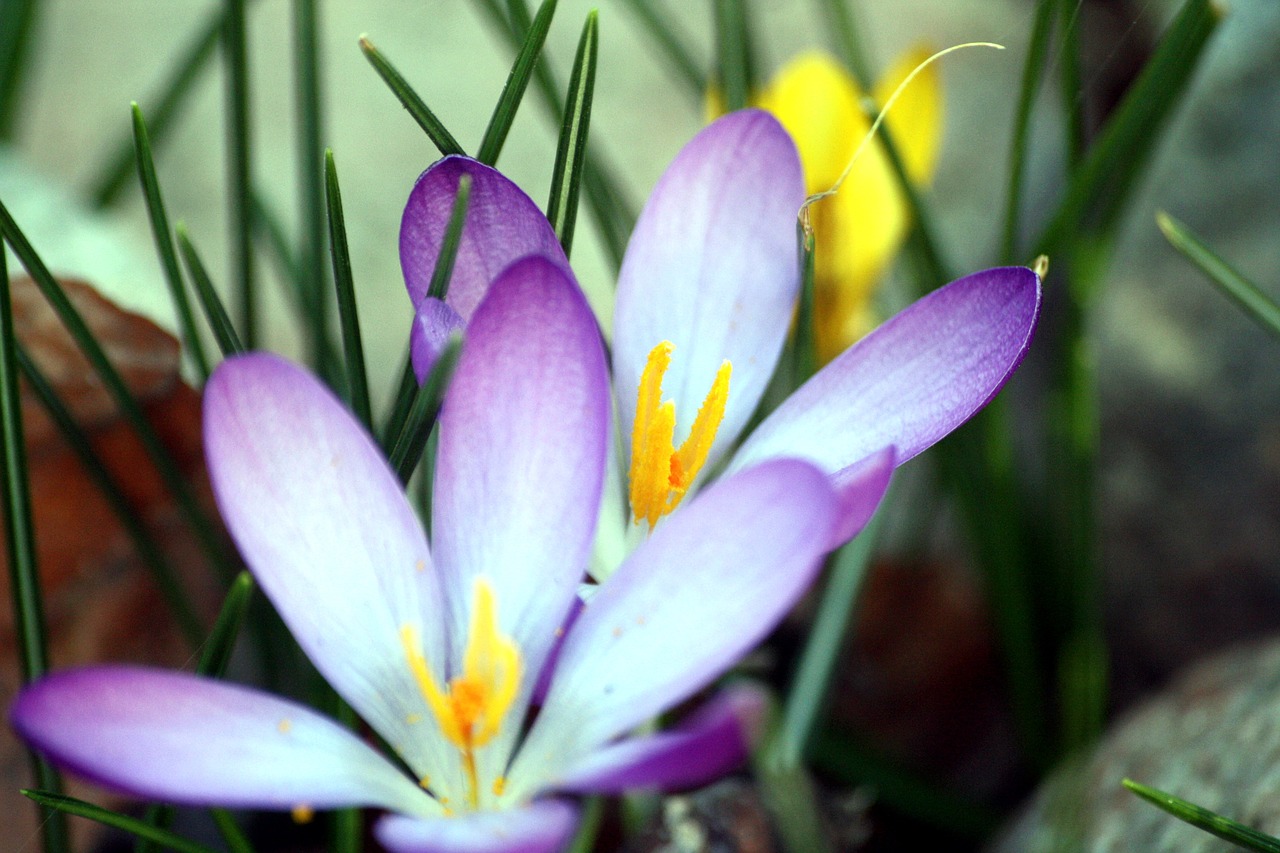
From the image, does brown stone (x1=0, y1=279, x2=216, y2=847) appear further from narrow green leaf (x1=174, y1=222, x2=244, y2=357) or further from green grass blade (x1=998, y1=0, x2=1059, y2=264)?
green grass blade (x1=998, y1=0, x2=1059, y2=264)

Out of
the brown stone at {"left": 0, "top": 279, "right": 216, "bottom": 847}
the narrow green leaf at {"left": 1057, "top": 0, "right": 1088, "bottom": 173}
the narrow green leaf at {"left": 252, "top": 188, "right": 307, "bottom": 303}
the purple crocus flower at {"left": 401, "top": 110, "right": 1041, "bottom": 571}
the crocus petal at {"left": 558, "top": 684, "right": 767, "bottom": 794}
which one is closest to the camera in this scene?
the crocus petal at {"left": 558, "top": 684, "right": 767, "bottom": 794}

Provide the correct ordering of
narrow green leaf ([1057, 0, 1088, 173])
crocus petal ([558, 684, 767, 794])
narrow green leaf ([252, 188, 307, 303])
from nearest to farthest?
1. crocus petal ([558, 684, 767, 794])
2. narrow green leaf ([1057, 0, 1088, 173])
3. narrow green leaf ([252, 188, 307, 303])

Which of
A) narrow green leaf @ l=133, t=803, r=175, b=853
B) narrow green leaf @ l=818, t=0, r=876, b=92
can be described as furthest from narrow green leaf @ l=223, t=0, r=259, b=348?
narrow green leaf @ l=818, t=0, r=876, b=92

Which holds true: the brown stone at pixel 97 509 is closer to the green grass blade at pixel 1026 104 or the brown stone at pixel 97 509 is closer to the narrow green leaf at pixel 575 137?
the narrow green leaf at pixel 575 137

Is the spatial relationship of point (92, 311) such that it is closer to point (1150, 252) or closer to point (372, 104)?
point (372, 104)

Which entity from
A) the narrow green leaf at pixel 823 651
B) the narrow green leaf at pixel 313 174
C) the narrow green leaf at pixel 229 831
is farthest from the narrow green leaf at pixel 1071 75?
the narrow green leaf at pixel 229 831

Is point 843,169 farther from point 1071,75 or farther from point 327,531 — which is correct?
point 327,531

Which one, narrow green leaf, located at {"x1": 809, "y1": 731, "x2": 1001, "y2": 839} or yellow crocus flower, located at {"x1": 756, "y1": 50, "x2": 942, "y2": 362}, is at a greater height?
yellow crocus flower, located at {"x1": 756, "y1": 50, "x2": 942, "y2": 362}
